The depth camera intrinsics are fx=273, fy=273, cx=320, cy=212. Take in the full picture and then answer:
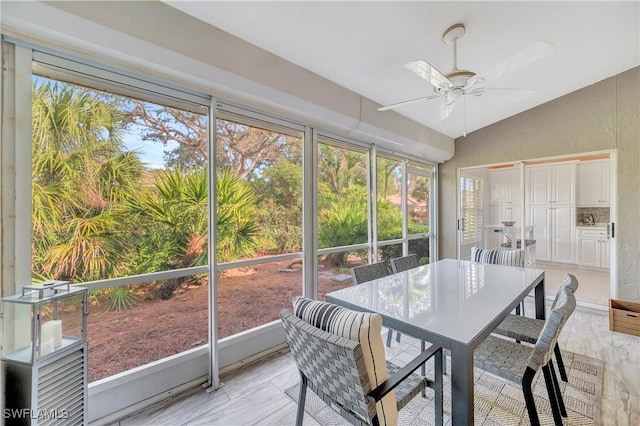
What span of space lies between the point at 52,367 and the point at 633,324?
16.1 feet

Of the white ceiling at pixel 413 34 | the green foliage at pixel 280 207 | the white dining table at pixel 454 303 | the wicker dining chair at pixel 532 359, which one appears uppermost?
the white ceiling at pixel 413 34

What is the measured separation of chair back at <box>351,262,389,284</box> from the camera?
2.34 meters

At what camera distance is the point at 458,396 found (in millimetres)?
1206

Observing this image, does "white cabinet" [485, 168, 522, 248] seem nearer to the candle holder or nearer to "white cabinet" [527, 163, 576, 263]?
"white cabinet" [527, 163, 576, 263]

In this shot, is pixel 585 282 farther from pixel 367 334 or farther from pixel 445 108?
pixel 367 334

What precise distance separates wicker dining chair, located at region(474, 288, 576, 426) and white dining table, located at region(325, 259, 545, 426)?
0.21 meters

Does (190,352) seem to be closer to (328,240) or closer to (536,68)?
(328,240)

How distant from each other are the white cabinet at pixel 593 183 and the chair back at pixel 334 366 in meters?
5.61

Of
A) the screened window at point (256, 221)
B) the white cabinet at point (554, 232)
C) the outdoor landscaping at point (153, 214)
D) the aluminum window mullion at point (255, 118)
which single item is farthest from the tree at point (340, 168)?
the white cabinet at point (554, 232)

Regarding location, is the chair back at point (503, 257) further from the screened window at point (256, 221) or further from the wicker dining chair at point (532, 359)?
the screened window at point (256, 221)

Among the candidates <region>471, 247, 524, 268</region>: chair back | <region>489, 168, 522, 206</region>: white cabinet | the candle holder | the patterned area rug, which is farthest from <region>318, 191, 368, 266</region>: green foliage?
<region>489, 168, 522, 206</region>: white cabinet

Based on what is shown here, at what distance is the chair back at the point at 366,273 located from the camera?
7.68 feet

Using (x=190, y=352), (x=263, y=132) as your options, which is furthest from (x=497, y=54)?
(x=190, y=352)

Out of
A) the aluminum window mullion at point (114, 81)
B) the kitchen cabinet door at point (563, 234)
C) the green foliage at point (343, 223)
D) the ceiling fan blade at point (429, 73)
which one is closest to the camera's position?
the aluminum window mullion at point (114, 81)
